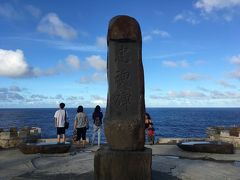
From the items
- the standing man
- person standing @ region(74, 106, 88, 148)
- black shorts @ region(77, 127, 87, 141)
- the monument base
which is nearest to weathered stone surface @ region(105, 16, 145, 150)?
the monument base

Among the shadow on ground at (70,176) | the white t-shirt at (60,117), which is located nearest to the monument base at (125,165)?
the shadow on ground at (70,176)

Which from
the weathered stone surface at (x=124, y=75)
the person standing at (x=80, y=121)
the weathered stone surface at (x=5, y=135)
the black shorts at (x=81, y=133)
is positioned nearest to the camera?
the weathered stone surface at (x=124, y=75)

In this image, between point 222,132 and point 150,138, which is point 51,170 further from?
point 222,132

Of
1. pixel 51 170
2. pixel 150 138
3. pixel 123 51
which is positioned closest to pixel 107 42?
pixel 123 51

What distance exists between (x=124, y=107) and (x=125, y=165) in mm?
1313

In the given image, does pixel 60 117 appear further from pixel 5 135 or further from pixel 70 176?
pixel 70 176

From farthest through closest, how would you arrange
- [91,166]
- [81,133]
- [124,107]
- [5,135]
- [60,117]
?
1. [5,135]
2. [81,133]
3. [60,117]
4. [91,166]
5. [124,107]

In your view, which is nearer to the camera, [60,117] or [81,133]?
[60,117]

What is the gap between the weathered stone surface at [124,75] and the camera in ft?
27.2

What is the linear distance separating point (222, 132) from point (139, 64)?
413 inches

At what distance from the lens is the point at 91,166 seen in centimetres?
1030

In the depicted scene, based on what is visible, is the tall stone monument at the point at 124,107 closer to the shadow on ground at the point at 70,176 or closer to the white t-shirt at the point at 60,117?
the shadow on ground at the point at 70,176

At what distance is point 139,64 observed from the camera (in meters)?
8.49

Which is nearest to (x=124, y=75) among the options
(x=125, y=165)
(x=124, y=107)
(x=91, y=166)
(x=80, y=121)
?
(x=124, y=107)
